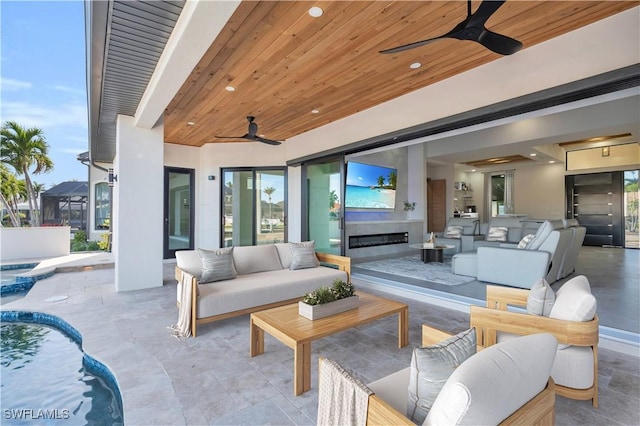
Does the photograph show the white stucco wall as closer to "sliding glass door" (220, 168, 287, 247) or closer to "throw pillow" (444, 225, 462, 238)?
"sliding glass door" (220, 168, 287, 247)

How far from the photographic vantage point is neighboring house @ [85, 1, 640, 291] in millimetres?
2773

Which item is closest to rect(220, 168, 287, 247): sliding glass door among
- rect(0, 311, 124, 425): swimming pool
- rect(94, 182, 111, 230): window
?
rect(0, 311, 124, 425): swimming pool

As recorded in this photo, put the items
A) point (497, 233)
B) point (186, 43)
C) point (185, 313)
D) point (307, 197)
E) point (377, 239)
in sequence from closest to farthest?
1. point (186, 43)
2. point (185, 313)
3. point (307, 197)
4. point (497, 233)
5. point (377, 239)

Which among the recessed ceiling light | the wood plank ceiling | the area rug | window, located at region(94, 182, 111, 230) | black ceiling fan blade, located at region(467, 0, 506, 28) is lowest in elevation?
the area rug

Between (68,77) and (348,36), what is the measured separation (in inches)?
312

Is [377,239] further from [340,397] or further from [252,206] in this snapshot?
[340,397]

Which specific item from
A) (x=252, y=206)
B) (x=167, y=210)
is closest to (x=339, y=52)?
(x=252, y=206)

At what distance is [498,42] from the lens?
2.29m

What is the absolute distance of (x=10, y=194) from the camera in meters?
8.98

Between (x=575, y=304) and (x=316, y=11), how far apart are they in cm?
293

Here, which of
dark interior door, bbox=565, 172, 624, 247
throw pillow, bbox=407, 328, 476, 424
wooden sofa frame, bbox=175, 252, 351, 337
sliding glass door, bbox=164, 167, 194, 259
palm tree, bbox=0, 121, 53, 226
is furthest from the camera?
dark interior door, bbox=565, 172, 624, 247

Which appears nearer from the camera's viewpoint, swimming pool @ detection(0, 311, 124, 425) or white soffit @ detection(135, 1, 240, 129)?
swimming pool @ detection(0, 311, 124, 425)

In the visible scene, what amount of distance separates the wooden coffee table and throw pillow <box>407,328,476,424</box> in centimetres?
113

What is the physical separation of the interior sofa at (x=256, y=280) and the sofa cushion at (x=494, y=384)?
2700 mm
